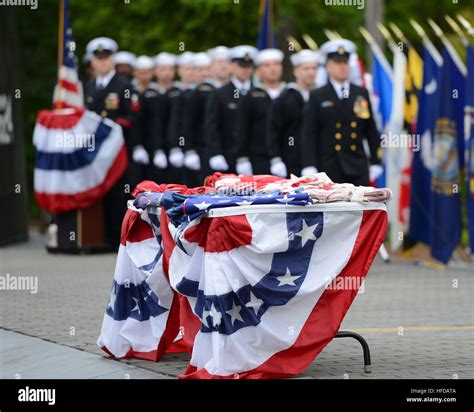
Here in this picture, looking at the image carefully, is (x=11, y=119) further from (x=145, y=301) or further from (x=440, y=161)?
(x=145, y=301)

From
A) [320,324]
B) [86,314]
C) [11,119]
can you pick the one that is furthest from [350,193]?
[11,119]

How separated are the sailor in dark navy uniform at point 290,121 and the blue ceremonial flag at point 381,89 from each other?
228 centimetres

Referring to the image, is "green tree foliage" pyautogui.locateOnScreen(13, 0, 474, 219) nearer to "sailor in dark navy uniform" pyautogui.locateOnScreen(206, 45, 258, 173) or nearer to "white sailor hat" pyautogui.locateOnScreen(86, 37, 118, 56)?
"white sailor hat" pyautogui.locateOnScreen(86, 37, 118, 56)

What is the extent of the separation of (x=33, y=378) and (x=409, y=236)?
894cm

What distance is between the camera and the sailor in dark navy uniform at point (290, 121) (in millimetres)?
15484

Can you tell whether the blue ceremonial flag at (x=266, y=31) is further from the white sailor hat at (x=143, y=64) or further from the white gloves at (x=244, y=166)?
the white gloves at (x=244, y=166)

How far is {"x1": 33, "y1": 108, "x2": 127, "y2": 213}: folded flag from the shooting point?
1747 cm

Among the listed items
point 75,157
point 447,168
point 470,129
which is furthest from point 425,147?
point 75,157

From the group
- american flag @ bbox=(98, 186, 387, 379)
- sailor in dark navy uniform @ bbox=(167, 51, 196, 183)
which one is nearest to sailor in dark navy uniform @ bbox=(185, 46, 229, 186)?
sailor in dark navy uniform @ bbox=(167, 51, 196, 183)

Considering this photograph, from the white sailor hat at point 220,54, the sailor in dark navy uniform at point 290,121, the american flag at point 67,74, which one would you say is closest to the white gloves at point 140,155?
the american flag at point 67,74

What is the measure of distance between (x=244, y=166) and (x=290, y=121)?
0.93 metres
